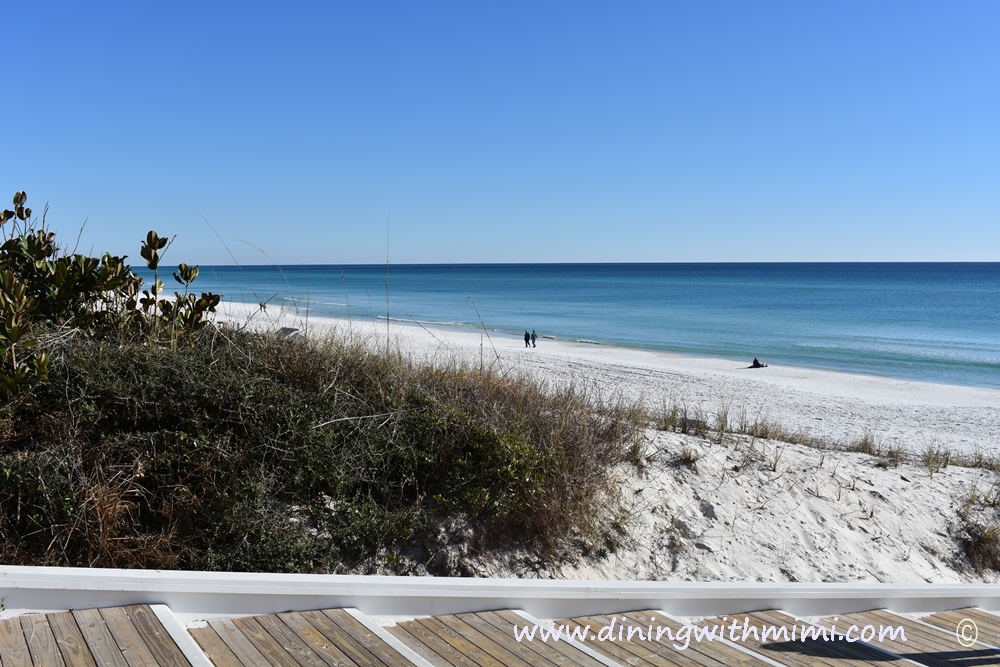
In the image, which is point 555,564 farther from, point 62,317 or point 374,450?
point 62,317

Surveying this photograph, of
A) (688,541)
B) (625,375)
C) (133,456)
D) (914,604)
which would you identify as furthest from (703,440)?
(625,375)

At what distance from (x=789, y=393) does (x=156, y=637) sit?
644 inches

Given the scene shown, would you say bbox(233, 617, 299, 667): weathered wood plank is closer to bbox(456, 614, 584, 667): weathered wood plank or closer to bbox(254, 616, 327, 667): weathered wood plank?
bbox(254, 616, 327, 667): weathered wood plank

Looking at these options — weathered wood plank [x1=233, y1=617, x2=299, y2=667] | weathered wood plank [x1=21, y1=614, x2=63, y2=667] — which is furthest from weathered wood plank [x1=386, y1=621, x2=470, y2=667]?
weathered wood plank [x1=21, y1=614, x2=63, y2=667]

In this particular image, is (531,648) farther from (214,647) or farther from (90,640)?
(90,640)

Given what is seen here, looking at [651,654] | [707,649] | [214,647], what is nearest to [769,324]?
[707,649]

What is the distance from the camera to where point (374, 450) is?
17.0 feet

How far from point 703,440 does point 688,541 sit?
189 cm

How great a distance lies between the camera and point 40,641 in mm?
2809

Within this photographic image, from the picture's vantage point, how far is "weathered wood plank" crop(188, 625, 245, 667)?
2863 millimetres

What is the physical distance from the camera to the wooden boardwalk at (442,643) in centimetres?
282

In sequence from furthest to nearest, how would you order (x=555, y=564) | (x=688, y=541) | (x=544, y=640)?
(x=688, y=541)
(x=555, y=564)
(x=544, y=640)

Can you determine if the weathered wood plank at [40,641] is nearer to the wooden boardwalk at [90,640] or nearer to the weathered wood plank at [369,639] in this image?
the wooden boardwalk at [90,640]

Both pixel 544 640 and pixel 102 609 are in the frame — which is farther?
pixel 544 640
